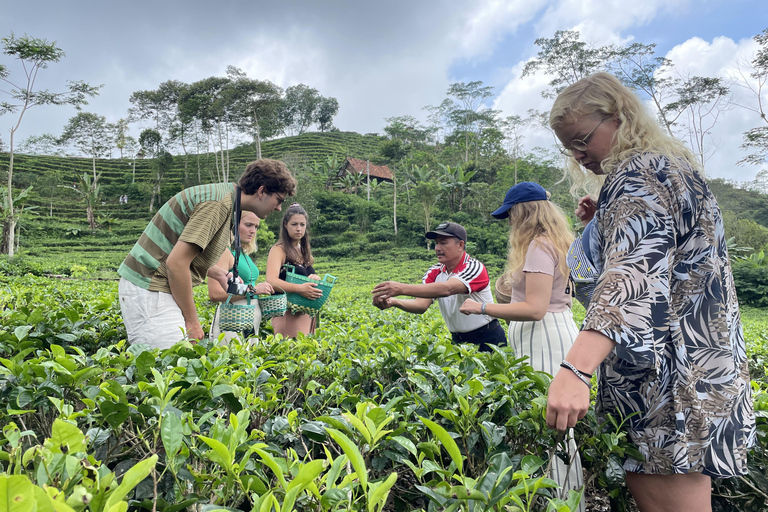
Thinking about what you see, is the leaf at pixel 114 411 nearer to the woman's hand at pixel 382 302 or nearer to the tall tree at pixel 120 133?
the woman's hand at pixel 382 302

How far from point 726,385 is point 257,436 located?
3.64 ft

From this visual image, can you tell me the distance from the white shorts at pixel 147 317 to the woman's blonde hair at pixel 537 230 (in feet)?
5.51

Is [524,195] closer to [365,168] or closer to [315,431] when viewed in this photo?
[315,431]

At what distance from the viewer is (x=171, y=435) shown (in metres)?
0.79

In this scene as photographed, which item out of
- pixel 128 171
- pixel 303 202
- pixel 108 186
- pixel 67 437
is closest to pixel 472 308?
pixel 67 437

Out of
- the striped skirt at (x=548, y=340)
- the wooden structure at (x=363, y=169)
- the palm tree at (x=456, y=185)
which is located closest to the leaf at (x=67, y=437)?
the striped skirt at (x=548, y=340)

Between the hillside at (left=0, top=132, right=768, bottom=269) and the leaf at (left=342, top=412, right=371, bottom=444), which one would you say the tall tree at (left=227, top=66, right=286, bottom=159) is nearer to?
the hillside at (left=0, top=132, right=768, bottom=269)

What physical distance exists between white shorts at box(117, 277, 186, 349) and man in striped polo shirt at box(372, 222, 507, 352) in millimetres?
1073

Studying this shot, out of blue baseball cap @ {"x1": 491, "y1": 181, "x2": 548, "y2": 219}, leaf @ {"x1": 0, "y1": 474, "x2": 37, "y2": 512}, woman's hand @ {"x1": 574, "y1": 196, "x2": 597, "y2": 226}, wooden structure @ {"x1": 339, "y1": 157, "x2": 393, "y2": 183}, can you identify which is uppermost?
wooden structure @ {"x1": 339, "y1": 157, "x2": 393, "y2": 183}

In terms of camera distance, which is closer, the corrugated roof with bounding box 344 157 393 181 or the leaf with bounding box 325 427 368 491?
the leaf with bounding box 325 427 368 491

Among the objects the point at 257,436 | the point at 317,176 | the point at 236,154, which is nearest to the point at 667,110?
the point at 317,176

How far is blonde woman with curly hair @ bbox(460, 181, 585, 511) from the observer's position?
6.61 feet

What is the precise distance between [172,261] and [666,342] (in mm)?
1941

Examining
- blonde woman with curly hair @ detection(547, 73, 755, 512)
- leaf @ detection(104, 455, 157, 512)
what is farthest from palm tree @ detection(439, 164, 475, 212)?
leaf @ detection(104, 455, 157, 512)
